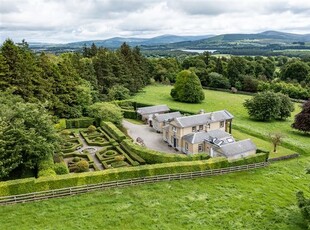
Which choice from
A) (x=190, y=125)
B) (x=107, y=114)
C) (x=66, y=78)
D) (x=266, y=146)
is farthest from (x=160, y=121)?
(x=66, y=78)

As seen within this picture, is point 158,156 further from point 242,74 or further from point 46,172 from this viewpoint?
point 242,74

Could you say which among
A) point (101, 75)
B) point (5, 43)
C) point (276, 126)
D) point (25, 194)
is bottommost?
point (276, 126)

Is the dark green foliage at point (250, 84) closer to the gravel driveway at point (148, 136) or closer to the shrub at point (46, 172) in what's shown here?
the gravel driveway at point (148, 136)

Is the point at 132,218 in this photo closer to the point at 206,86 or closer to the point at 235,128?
the point at 235,128

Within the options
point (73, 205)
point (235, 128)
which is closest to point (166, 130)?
point (235, 128)

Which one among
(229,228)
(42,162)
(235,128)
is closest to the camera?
(229,228)

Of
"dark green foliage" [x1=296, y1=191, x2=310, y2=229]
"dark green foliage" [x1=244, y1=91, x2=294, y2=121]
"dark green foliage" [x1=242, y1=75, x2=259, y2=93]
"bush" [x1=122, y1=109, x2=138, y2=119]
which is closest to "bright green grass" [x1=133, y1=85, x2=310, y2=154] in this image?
"dark green foliage" [x1=244, y1=91, x2=294, y2=121]
